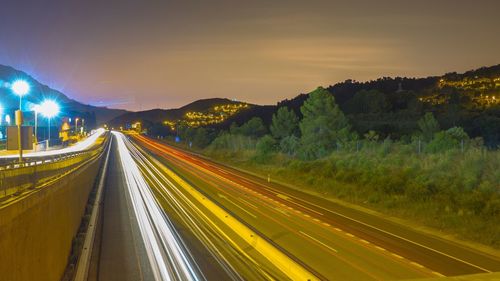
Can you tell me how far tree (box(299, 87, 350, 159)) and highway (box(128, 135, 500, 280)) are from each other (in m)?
28.7

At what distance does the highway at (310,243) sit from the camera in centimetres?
1777

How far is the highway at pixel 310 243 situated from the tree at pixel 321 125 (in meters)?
28.7

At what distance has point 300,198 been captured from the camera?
3931 centimetres

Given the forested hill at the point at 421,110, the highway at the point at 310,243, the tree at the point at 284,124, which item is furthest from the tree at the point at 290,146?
the highway at the point at 310,243

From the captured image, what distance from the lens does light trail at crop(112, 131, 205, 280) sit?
17.5m

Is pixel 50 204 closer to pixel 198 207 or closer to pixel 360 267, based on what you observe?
pixel 360 267

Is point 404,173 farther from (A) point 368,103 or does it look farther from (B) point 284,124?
(A) point 368,103

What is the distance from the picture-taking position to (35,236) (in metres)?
11.4

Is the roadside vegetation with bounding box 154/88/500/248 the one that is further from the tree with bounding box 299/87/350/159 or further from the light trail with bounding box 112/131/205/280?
the light trail with bounding box 112/131/205/280

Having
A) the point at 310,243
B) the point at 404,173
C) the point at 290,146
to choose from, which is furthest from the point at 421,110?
the point at 310,243

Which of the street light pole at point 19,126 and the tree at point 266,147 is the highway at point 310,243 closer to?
the street light pole at point 19,126

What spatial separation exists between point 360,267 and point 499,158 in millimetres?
17030

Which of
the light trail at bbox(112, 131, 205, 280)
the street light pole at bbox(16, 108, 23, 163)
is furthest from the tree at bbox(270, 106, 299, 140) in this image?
the street light pole at bbox(16, 108, 23, 163)

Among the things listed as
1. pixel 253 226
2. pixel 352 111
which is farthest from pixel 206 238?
pixel 352 111
